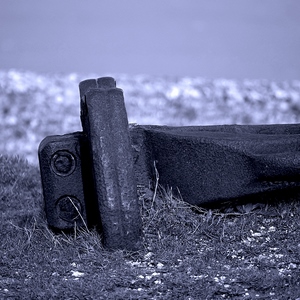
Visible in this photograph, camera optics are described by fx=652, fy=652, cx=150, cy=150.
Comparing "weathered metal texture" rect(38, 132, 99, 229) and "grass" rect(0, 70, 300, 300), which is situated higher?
"weathered metal texture" rect(38, 132, 99, 229)

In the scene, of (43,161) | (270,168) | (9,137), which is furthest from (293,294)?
(9,137)

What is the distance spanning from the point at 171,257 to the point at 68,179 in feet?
2.10

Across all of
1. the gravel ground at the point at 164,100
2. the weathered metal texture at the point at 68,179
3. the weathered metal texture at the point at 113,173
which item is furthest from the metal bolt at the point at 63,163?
the gravel ground at the point at 164,100

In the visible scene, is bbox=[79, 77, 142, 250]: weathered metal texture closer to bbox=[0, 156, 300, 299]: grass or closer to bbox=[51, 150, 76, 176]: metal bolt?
bbox=[0, 156, 300, 299]: grass

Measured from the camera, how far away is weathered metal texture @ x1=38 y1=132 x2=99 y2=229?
3148 mm

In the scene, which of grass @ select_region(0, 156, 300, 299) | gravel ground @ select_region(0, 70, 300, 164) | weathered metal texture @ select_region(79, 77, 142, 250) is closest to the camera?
grass @ select_region(0, 156, 300, 299)

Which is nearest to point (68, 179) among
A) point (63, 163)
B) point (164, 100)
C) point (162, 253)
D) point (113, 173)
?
point (63, 163)

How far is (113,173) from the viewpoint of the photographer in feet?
9.34

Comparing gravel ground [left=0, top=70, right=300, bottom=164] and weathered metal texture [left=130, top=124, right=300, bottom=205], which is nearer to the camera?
weathered metal texture [left=130, top=124, right=300, bottom=205]

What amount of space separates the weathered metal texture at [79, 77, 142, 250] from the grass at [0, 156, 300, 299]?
0.10 metres

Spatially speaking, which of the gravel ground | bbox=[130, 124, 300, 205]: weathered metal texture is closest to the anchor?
bbox=[130, 124, 300, 205]: weathered metal texture

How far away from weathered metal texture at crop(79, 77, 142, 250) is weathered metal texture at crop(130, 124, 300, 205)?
0.41m

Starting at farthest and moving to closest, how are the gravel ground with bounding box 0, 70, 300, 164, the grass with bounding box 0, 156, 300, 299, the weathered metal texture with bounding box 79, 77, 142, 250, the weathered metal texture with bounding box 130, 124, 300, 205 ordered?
the gravel ground with bounding box 0, 70, 300, 164 → the weathered metal texture with bounding box 130, 124, 300, 205 → the weathered metal texture with bounding box 79, 77, 142, 250 → the grass with bounding box 0, 156, 300, 299

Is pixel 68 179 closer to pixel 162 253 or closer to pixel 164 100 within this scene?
pixel 162 253
